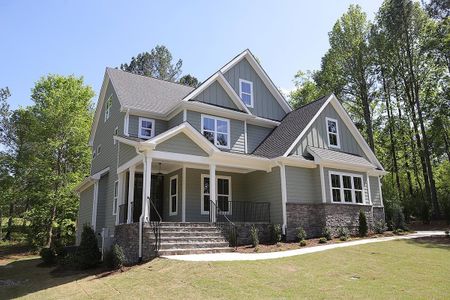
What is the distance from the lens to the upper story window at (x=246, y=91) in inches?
783

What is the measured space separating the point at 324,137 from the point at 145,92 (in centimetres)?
1027

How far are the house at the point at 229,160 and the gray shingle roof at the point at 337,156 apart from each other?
9cm

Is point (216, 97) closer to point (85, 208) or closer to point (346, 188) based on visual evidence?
point (346, 188)

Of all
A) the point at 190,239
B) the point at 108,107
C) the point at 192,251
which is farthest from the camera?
the point at 108,107

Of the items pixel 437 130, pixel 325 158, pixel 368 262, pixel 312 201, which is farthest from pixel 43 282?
pixel 437 130

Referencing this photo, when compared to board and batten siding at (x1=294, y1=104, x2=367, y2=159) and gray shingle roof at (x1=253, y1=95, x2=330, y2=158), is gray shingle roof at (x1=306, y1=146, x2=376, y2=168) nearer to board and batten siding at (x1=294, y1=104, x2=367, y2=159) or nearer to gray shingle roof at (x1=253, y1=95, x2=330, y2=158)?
board and batten siding at (x1=294, y1=104, x2=367, y2=159)

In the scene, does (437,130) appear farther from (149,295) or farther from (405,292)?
(149,295)

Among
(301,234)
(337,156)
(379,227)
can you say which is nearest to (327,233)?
(301,234)

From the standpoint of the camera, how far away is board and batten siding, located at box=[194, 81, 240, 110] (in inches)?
698

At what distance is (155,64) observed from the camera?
39.1 metres

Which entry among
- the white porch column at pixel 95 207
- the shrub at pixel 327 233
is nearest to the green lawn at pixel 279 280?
the shrub at pixel 327 233

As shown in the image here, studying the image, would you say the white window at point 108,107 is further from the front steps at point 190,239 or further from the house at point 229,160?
the front steps at point 190,239

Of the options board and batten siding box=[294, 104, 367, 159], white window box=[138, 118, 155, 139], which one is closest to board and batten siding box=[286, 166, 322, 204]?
board and batten siding box=[294, 104, 367, 159]

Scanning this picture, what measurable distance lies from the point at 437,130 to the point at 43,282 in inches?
1052
